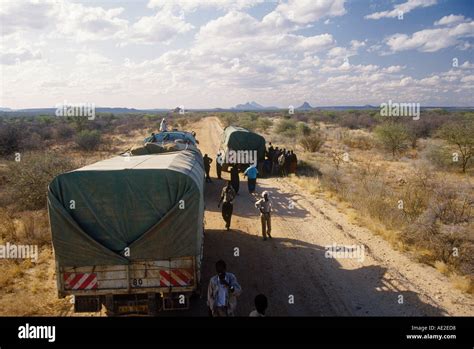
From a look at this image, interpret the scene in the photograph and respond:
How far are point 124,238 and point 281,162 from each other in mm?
14848

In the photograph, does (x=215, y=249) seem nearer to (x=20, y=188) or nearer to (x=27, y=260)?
(x=27, y=260)

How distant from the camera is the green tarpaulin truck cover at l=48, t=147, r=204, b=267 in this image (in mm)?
6109

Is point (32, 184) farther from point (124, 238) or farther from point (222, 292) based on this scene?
Answer: point (222, 292)

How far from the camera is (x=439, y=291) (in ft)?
26.1

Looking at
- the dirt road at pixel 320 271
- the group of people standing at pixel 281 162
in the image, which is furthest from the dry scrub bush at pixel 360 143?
the dirt road at pixel 320 271

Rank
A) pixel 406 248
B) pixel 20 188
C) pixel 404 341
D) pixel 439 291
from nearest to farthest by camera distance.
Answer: pixel 404 341, pixel 439 291, pixel 406 248, pixel 20 188

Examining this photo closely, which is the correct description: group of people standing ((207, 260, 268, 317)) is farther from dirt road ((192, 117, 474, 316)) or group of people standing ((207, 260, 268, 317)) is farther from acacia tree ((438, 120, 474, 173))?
acacia tree ((438, 120, 474, 173))

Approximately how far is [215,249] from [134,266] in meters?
4.26

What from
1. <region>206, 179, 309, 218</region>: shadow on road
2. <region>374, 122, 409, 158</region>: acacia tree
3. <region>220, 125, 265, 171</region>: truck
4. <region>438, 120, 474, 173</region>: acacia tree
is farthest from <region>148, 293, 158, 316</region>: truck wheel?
<region>374, 122, 409, 158</region>: acacia tree

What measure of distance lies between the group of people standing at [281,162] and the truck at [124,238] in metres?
14.4

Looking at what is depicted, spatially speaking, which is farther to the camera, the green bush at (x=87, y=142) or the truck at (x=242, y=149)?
the green bush at (x=87, y=142)

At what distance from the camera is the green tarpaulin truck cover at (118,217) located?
20.0ft

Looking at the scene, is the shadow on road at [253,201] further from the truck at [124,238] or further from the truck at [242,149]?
the truck at [124,238]

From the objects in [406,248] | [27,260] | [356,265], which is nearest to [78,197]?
[27,260]
